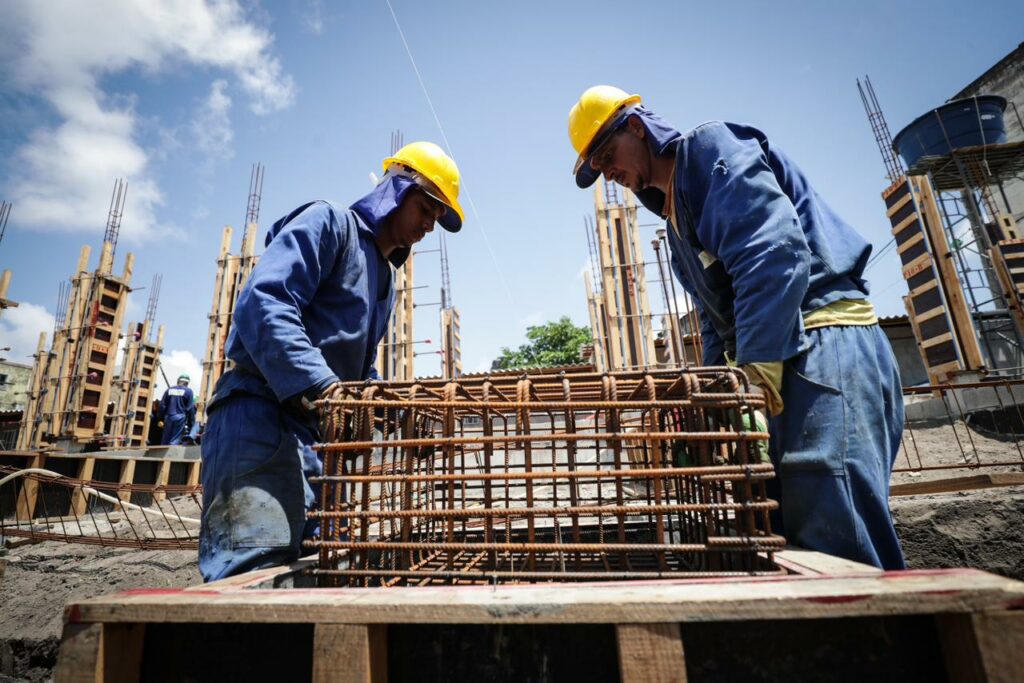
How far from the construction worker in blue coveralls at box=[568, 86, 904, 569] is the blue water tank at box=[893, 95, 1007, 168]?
44.3 feet

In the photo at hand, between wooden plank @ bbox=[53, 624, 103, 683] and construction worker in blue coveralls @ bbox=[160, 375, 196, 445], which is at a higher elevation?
construction worker in blue coveralls @ bbox=[160, 375, 196, 445]

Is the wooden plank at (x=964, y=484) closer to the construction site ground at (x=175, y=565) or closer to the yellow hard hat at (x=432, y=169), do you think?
the construction site ground at (x=175, y=565)

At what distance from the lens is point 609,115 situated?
2545 mm

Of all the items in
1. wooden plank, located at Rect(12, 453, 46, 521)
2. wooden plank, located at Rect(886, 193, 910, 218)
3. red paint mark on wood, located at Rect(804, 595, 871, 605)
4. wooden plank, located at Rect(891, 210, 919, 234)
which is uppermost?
wooden plank, located at Rect(886, 193, 910, 218)

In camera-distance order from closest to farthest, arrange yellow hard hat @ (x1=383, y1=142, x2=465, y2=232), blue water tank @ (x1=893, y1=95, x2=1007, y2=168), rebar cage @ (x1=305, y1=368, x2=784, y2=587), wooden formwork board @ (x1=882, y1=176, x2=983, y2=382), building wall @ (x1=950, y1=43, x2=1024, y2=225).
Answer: rebar cage @ (x1=305, y1=368, x2=784, y2=587), yellow hard hat @ (x1=383, y1=142, x2=465, y2=232), wooden formwork board @ (x1=882, y1=176, x2=983, y2=382), blue water tank @ (x1=893, y1=95, x2=1007, y2=168), building wall @ (x1=950, y1=43, x2=1024, y2=225)

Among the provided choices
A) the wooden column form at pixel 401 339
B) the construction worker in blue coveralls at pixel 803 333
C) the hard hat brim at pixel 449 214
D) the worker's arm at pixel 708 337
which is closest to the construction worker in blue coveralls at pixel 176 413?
the wooden column form at pixel 401 339

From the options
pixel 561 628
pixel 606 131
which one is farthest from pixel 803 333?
pixel 606 131

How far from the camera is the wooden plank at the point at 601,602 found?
79 cm

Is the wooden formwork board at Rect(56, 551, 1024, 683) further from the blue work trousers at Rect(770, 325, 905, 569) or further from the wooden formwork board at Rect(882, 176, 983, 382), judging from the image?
the wooden formwork board at Rect(882, 176, 983, 382)

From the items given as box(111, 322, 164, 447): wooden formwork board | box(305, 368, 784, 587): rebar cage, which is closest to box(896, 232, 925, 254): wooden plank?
box(305, 368, 784, 587): rebar cage

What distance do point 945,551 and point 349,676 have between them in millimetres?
4916

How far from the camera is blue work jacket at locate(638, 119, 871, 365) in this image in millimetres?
1660

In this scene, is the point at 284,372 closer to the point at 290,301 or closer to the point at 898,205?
the point at 290,301

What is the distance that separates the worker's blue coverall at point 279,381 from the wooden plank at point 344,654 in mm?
960
